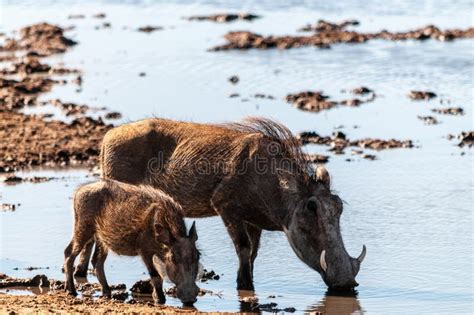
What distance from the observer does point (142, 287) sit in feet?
33.7

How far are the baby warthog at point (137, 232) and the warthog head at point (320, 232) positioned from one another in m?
1.12

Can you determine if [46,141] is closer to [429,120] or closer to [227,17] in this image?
[429,120]

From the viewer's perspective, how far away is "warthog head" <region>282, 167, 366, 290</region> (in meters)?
10.1

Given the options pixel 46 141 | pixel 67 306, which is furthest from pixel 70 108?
pixel 67 306

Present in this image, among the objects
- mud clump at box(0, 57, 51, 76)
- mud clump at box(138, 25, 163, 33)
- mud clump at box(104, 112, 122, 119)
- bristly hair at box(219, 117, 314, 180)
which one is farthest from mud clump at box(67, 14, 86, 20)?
bristly hair at box(219, 117, 314, 180)

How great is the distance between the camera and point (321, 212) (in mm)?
10312

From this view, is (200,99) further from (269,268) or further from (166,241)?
(166,241)

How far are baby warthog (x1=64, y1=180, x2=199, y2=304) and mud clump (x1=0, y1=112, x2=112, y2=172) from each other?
17.3 ft

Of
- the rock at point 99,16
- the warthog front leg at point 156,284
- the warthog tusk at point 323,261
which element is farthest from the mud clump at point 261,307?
the rock at point 99,16

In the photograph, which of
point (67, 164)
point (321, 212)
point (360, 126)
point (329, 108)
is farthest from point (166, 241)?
point (329, 108)

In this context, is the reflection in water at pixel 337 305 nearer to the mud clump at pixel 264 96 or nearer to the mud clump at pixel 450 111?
the mud clump at pixel 450 111

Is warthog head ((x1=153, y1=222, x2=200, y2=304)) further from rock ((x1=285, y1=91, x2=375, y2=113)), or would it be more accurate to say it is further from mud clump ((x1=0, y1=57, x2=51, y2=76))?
mud clump ((x1=0, y1=57, x2=51, y2=76))

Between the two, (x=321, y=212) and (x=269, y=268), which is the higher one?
(x=321, y=212)

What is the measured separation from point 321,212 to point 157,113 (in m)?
8.20
